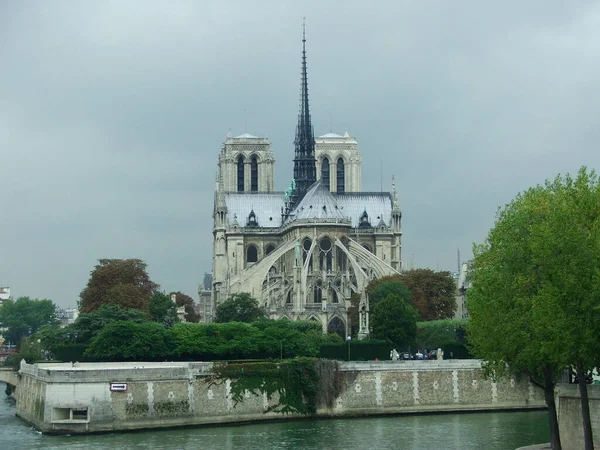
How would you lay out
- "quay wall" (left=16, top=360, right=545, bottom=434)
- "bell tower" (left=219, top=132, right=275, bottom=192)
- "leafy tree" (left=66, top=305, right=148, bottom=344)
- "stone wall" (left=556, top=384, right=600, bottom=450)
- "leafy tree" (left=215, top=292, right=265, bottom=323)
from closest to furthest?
"stone wall" (left=556, top=384, right=600, bottom=450) → "quay wall" (left=16, top=360, right=545, bottom=434) → "leafy tree" (left=66, top=305, right=148, bottom=344) → "leafy tree" (left=215, top=292, right=265, bottom=323) → "bell tower" (left=219, top=132, right=275, bottom=192)

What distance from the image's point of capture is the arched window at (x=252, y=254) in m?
136

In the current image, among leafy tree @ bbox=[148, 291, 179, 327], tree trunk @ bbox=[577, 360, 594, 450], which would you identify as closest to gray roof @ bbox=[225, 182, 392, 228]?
leafy tree @ bbox=[148, 291, 179, 327]

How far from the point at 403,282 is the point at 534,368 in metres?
62.7

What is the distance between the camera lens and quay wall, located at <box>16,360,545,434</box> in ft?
196

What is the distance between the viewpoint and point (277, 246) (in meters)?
134

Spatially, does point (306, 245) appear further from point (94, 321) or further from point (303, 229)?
point (94, 321)

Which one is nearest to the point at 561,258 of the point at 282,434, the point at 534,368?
the point at 534,368

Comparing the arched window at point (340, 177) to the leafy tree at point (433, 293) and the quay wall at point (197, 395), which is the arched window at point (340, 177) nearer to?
the leafy tree at point (433, 293)

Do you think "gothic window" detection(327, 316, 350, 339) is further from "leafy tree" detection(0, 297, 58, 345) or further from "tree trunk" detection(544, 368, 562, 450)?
"tree trunk" detection(544, 368, 562, 450)

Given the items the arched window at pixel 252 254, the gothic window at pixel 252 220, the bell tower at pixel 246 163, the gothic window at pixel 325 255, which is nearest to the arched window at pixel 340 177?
the bell tower at pixel 246 163

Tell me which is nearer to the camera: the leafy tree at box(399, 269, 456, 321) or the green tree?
the green tree

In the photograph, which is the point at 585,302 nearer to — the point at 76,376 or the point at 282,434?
the point at 282,434

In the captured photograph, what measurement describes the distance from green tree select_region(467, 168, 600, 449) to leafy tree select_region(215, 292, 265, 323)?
5556 cm

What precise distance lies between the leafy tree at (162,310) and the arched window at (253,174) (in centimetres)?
5297
